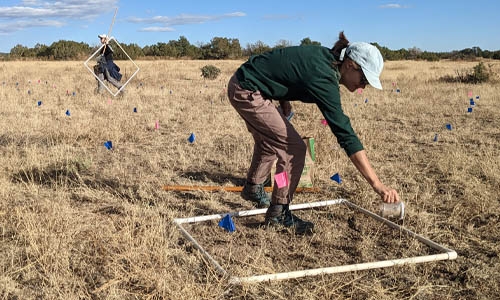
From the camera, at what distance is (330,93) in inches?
115

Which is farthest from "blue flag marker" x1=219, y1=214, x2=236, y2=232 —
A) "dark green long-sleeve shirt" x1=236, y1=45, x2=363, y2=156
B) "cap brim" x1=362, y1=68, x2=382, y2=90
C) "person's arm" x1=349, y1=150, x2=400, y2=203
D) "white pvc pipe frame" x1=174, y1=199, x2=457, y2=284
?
"cap brim" x1=362, y1=68, x2=382, y2=90

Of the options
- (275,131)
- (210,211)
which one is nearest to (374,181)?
(275,131)

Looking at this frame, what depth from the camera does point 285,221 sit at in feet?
11.7

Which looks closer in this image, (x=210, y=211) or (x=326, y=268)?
(x=326, y=268)

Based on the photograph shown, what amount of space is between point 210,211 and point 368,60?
1914 millimetres

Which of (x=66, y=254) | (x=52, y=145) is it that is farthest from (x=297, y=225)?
(x=52, y=145)

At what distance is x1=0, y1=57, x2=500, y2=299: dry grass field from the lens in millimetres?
2732

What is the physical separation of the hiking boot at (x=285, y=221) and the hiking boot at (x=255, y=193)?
48 cm

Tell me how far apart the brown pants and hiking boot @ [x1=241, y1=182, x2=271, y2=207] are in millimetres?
560

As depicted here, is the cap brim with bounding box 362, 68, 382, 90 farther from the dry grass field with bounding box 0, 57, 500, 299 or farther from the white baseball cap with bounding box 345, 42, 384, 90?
the dry grass field with bounding box 0, 57, 500, 299

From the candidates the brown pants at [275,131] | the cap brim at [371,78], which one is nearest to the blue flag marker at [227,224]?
the brown pants at [275,131]

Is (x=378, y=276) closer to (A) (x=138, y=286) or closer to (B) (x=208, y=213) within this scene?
(A) (x=138, y=286)

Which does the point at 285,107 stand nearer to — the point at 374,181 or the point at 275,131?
the point at 275,131

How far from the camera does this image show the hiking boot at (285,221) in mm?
3543
